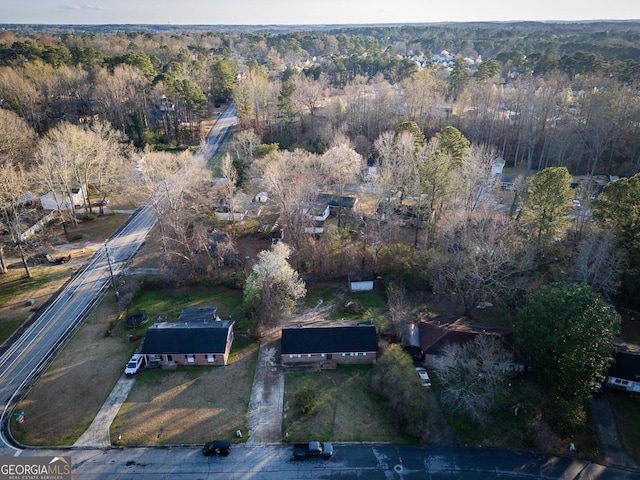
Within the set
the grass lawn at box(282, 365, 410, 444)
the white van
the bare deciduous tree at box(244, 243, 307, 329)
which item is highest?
the bare deciduous tree at box(244, 243, 307, 329)

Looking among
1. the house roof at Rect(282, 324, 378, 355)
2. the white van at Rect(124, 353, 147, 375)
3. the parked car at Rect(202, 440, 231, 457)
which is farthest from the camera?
the house roof at Rect(282, 324, 378, 355)

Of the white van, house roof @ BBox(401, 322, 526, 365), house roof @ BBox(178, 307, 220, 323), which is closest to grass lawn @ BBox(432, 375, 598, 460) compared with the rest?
house roof @ BBox(401, 322, 526, 365)

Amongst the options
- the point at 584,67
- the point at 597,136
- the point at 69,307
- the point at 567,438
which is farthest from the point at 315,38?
the point at 567,438

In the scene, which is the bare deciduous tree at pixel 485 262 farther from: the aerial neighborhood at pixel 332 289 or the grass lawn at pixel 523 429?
the grass lawn at pixel 523 429

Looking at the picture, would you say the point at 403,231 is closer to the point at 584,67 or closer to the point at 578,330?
the point at 578,330

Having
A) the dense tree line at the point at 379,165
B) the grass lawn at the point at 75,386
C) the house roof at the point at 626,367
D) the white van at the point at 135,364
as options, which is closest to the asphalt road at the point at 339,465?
the grass lawn at the point at 75,386

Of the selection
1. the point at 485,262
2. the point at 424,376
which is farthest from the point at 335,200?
the point at 424,376

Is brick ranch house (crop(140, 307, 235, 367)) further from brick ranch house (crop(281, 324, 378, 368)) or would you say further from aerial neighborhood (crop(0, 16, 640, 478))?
brick ranch house (crop(281, 324, 378, 368))
